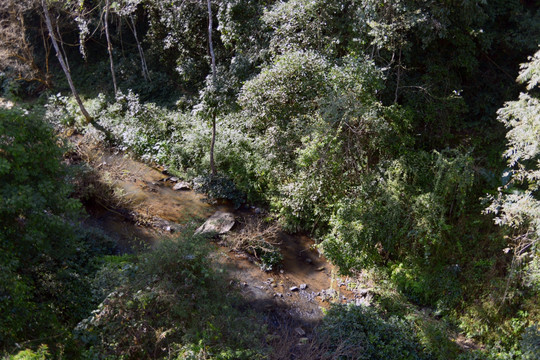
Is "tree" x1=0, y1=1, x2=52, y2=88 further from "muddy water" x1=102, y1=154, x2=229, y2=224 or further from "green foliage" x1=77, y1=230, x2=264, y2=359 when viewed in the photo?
"green foliage" x1=77, y1=230, x2=264, y2=359

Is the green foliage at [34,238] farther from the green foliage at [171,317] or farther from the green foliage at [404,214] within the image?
the green foliage at [404,214]

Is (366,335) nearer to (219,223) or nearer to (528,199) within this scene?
(528,199)

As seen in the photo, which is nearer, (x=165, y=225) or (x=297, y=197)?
(x=297, y=197)

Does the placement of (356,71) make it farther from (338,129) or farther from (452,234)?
(452,234)

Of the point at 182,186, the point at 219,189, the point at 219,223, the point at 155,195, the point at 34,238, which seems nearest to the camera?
the point at 34,238

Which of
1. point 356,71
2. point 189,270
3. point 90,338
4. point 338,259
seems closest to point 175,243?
point 189,270

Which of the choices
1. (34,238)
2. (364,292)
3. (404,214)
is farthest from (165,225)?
(404,214)

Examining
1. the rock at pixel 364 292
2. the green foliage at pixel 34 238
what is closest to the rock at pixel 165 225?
the green foliage at pixel 34 238
